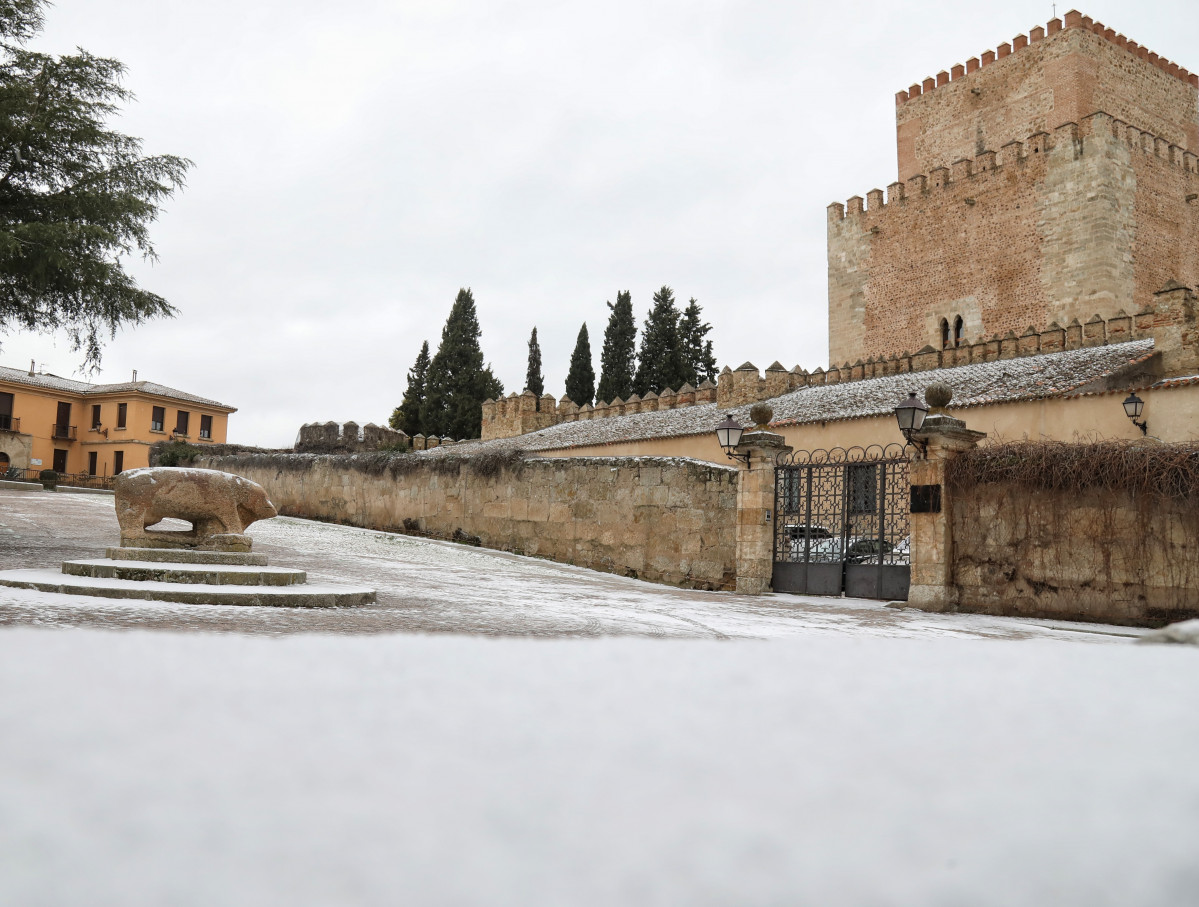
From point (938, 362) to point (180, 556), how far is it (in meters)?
21.8

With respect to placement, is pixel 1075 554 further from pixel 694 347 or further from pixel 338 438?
pixel 694 347

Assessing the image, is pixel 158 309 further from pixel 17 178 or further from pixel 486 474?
pixel 486 474

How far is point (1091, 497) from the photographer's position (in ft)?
27.6

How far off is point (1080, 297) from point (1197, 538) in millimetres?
24253

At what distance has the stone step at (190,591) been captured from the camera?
5840mm

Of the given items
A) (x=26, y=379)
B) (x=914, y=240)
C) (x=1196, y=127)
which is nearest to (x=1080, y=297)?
(x=914, y=240)

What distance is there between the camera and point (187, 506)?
7.82 metres

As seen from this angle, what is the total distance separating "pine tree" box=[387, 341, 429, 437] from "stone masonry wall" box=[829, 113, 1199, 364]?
71.5ft

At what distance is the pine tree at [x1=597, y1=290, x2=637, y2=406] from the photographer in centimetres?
4194

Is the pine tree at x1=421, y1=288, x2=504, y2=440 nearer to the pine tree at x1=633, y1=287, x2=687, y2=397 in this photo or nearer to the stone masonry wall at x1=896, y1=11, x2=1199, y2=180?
the pine tree at x1=633, y1=287, x2=687, y2=397

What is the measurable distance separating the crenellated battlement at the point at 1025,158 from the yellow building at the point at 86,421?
109ft

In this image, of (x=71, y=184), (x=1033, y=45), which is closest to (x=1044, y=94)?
(x=1033, y=45)

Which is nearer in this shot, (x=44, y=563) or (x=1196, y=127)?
(x=44, y=563)

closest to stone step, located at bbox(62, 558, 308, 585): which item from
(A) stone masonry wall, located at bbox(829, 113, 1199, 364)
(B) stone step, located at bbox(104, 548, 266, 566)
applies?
(B) stone step, located at bbox(104, 548, 266, 566)
